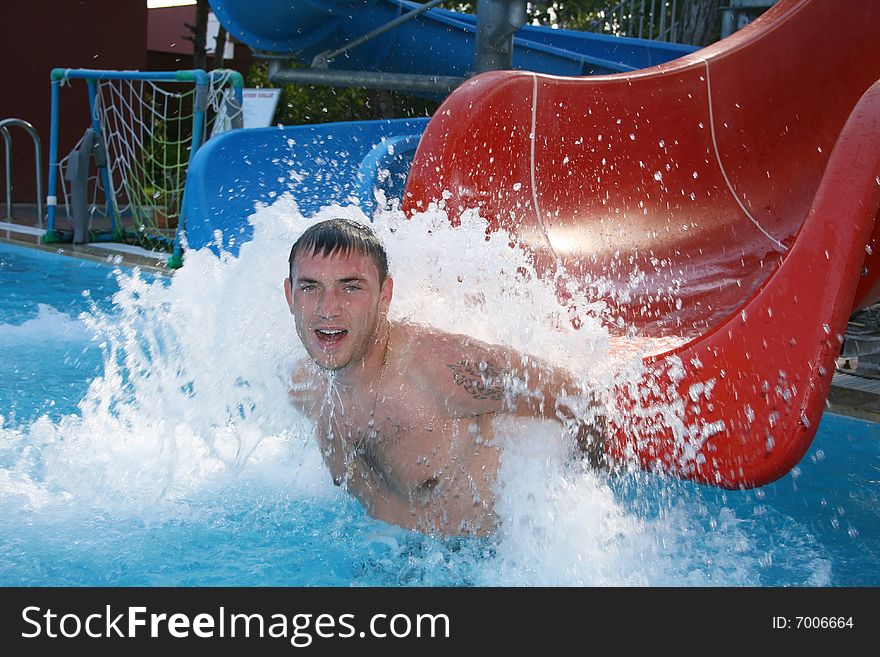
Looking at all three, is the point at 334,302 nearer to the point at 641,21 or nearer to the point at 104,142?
the point at 104,142

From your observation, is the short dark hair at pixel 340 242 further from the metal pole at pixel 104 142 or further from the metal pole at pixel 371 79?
the metal pole at pixel 104 142

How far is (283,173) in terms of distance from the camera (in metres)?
5.05

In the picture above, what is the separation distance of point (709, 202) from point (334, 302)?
2678mm

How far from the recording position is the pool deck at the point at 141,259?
3930mm

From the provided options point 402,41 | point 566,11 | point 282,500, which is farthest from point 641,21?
point 282,500

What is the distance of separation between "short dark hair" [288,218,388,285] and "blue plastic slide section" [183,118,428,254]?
2265mm

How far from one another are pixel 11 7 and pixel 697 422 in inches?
422

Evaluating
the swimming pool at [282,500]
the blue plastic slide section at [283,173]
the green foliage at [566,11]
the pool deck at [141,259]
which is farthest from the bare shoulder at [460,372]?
the green foliage at [566,11]

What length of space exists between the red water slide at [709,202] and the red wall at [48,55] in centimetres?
893

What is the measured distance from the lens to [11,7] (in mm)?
11055

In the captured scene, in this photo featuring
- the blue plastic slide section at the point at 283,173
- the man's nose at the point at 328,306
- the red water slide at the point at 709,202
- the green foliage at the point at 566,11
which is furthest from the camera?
the green foliage at the point at 566,11

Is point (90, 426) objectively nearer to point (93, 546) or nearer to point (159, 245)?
point (93, 546)

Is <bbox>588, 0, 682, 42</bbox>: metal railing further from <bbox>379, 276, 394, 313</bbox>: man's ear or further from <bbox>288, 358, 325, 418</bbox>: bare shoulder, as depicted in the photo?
<bbox>379, 276, 394, 313</bbox>: man's ear
